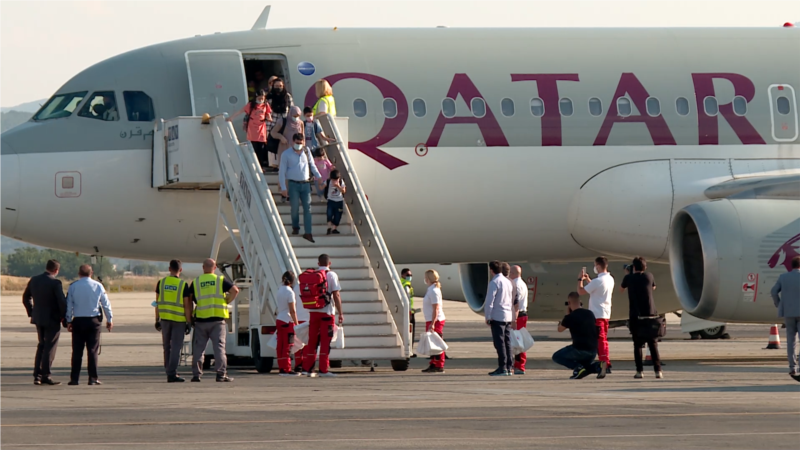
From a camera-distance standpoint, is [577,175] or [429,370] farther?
[577,175]

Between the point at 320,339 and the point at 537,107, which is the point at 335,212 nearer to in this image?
the point at 320,339

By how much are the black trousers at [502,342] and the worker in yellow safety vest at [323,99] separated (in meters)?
4.01

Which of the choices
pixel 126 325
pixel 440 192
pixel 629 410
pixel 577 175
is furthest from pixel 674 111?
pixel 126 325

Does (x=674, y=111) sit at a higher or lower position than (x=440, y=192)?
higher

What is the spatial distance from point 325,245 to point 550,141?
388 centimetres

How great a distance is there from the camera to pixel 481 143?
19.8 metres

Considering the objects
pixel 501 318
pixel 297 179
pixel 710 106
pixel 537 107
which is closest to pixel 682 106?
pixel 710 106

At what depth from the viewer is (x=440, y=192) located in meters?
19.8

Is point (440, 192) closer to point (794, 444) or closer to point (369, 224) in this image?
point (369, 224)

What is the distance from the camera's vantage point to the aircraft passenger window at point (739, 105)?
2064 centimetres

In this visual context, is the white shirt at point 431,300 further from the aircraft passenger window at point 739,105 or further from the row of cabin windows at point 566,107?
the aircraft passenger window at point 739,105

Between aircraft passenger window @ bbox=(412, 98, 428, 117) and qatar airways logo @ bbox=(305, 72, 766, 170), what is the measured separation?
0.44 feet

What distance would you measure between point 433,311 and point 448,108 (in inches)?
128

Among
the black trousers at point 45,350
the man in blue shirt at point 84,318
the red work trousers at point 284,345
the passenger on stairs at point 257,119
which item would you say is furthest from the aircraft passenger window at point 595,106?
the black trousers at point 45,350
